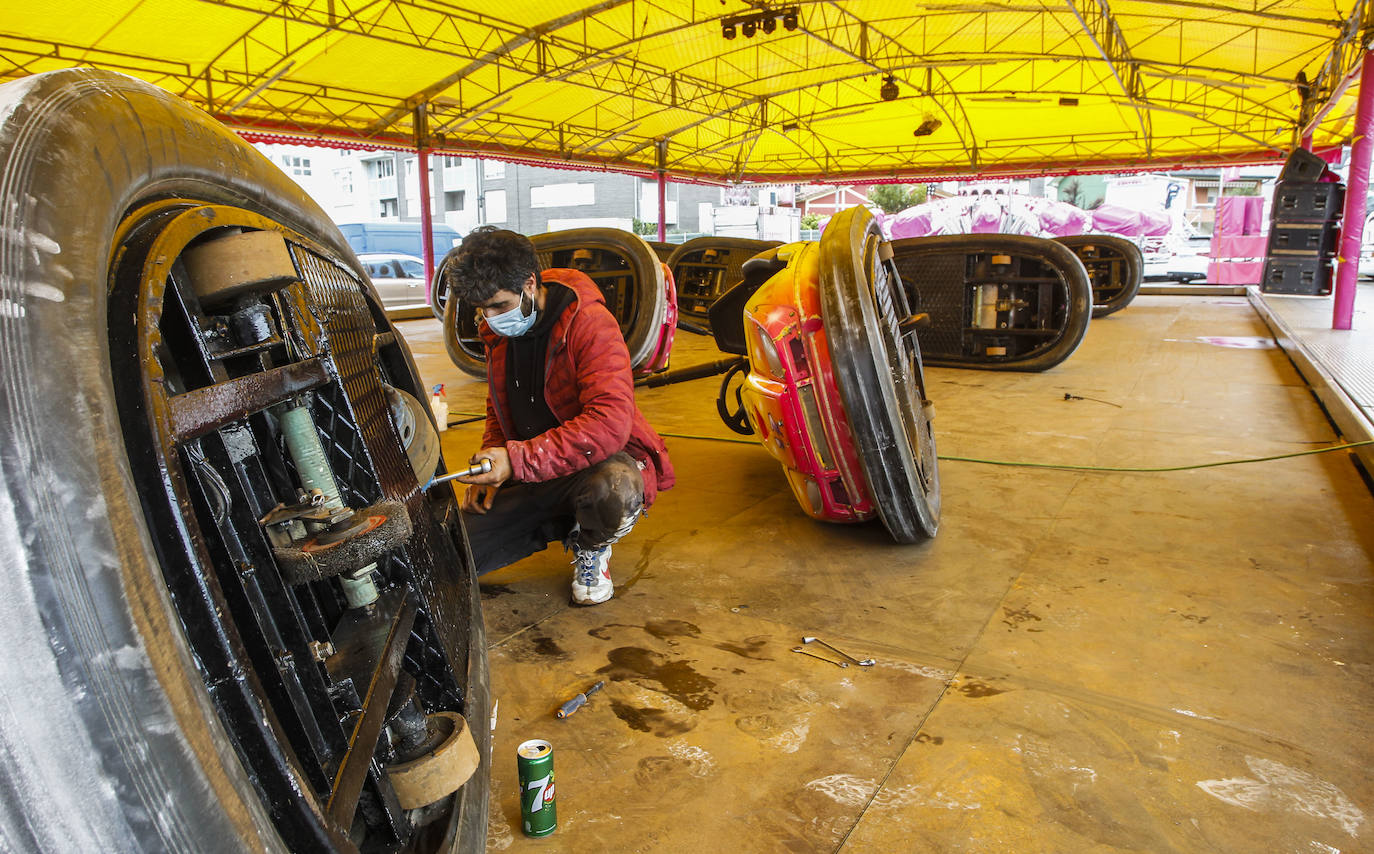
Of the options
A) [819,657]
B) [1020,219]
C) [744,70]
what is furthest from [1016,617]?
[1020,219]

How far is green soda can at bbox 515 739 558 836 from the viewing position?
65.6 inches

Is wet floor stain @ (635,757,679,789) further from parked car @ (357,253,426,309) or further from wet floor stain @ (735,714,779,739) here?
parked car @ (357,253,426,309)

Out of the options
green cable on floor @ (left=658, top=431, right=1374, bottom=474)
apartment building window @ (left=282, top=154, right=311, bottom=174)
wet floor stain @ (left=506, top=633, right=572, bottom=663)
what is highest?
apartment building window @ (left=282, top=154, right=311, bottom=174)

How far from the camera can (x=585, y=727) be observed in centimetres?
212

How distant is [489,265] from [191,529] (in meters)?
1.86

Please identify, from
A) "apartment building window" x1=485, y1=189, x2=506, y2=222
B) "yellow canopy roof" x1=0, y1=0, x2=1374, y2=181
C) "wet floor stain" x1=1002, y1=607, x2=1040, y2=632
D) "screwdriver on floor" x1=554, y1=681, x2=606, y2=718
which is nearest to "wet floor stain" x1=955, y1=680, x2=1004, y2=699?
"wet floor stain" x1=1002, y1=607, x2=1040, y2=632

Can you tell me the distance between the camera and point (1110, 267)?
1370cm

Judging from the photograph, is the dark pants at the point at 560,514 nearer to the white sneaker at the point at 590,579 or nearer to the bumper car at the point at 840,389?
the white sneaker at the point at 590,579

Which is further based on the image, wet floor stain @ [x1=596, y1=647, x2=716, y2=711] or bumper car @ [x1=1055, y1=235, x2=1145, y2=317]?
bumper car @ [x1=1055, y1=235, x2=1145, y2=317]

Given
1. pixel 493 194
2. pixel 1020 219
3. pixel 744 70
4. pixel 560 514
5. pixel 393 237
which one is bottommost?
pixel 560 514

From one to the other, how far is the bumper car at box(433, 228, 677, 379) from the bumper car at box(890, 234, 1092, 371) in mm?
2320

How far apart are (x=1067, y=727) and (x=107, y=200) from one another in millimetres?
2172

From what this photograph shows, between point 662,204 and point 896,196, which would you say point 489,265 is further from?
point 896,196

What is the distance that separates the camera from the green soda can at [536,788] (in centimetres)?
167
